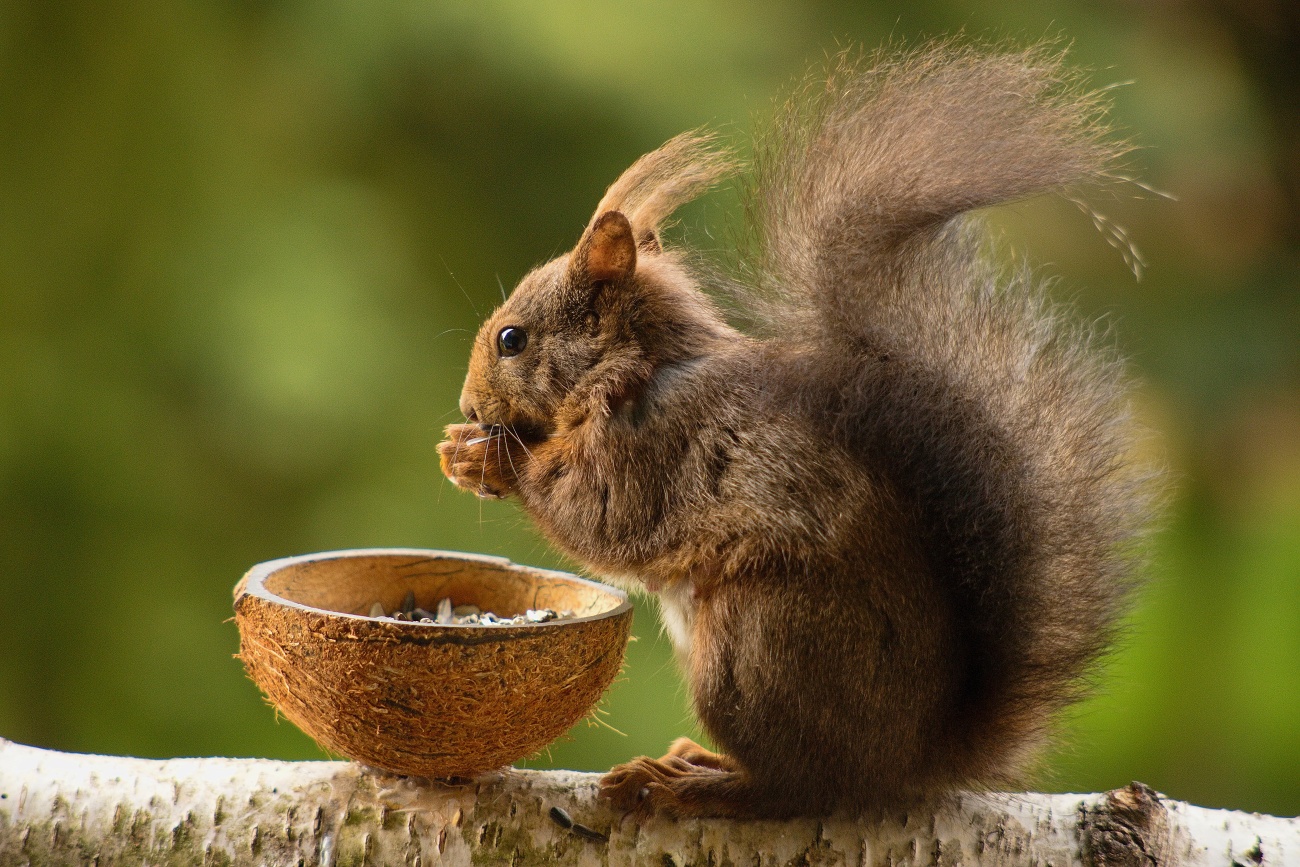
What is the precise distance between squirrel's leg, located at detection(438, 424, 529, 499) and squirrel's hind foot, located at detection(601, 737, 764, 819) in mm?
395

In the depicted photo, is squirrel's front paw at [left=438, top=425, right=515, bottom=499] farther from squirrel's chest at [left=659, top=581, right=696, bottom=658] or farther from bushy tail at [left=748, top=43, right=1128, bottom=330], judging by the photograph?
bushy tail at [left=748, top=43, right=1128, bottom=330]

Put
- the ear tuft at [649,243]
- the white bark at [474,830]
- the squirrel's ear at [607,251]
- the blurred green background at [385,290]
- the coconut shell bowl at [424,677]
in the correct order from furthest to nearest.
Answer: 1. the blurred green background at [385,290]
2. the ear tuft at [649,243]
3. the squirrel's ear at [607,251]
4. the white bark at [474,830]
5. the coconut shell bowl at [424,677]

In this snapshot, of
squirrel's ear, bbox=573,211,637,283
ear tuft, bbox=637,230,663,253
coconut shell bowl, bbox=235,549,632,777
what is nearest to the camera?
coconut shell bowl, bbox=235,549,632,777

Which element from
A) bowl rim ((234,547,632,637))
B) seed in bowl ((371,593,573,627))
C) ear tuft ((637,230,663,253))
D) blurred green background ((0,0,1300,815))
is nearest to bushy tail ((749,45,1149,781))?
ear tuft ((637,230,663,253))

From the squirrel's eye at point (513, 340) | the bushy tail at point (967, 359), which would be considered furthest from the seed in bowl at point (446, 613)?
the bushy tail at point (967, 359)

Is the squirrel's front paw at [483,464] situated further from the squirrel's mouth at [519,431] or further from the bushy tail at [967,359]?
the bushy tail at [967,359]

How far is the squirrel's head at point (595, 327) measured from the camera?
1.41 metres

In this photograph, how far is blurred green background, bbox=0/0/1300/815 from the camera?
2.41 metres

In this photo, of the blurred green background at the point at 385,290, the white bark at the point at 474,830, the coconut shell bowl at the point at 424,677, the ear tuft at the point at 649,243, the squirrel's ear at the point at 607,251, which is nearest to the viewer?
the coconut shell bowl at the point at 424,677

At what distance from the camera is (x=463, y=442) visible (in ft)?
4.86

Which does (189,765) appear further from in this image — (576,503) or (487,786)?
(576,503)

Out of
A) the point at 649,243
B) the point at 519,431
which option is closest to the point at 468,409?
the point at 519,431

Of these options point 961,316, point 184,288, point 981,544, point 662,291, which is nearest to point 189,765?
point 662,291

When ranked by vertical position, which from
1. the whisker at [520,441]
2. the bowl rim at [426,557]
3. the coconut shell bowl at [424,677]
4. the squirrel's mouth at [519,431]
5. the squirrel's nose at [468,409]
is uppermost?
the squirrel's nose at [468,409]
